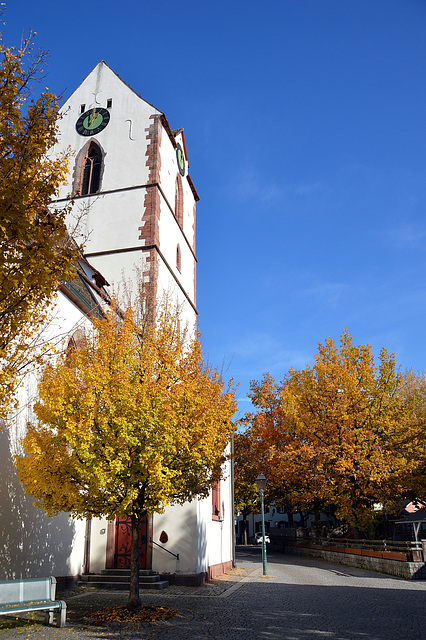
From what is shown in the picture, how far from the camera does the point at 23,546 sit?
1126 centimetres

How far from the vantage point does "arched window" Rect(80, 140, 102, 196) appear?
79.2 ft

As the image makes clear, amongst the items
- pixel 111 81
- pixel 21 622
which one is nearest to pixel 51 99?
pixel 21 622

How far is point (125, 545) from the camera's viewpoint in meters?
15.4

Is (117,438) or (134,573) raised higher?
(117,438)

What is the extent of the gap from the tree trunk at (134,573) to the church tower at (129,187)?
37.4 feet

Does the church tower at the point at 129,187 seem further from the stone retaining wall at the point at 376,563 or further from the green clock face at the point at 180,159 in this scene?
the stone retaining wall at the point at 376,563

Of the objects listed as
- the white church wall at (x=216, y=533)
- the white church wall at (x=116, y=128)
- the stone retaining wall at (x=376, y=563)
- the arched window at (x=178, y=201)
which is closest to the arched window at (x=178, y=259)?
the arched window at (x=178, y=201)

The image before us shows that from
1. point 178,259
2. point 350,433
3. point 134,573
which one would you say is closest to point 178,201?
point 178,259

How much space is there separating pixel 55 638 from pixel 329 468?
63.4 feet

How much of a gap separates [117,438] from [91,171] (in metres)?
18.4

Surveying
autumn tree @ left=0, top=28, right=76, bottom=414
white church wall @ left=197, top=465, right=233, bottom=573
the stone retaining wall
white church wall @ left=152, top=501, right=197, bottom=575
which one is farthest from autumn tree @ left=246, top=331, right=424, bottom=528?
autumn tree @ left=0, top=28, right=76, bottom=414

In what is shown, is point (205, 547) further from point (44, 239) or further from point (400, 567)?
point (44, 239)

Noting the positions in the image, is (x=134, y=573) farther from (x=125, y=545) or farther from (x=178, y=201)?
(x=178, y=201)

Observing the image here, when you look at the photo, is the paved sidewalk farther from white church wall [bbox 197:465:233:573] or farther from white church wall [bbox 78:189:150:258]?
white church wall [bbox 78:189:150:258]
